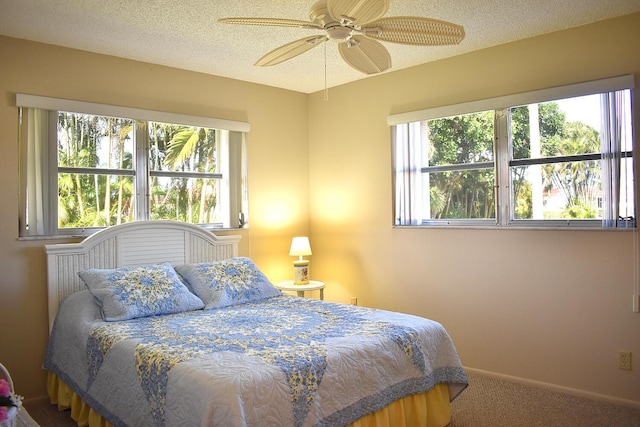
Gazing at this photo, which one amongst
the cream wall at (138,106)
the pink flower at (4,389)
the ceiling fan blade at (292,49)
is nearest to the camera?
the pink flower at (4,389)

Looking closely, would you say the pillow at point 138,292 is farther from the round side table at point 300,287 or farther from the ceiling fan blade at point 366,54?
the ceiling fan blade at point 366,54

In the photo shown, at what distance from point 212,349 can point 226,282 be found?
122 cm

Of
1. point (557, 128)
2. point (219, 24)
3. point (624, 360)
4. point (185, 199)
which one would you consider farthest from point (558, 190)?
point (185, 199)

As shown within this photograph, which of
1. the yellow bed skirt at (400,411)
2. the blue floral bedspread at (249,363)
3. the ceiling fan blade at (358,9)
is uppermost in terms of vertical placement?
the ceiling fan blade at (358,9)

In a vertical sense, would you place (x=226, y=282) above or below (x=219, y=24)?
below

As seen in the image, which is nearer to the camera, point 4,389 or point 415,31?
point 4,389

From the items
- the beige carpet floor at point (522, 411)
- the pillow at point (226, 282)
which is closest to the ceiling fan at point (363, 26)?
the pillow at point (226, 282)

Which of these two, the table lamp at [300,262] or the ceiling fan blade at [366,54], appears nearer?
the ceiling fan blade at [366,54]

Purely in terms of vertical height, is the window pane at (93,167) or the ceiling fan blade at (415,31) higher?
the ceiling fan blade at (415,31)

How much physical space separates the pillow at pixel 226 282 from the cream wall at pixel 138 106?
0.82 metres

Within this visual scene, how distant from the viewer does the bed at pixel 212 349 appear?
2.13 m

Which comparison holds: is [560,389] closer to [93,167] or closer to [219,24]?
[219,24]

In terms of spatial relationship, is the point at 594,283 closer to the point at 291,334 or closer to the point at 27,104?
the point at 291,334

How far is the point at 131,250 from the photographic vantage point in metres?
3.73
